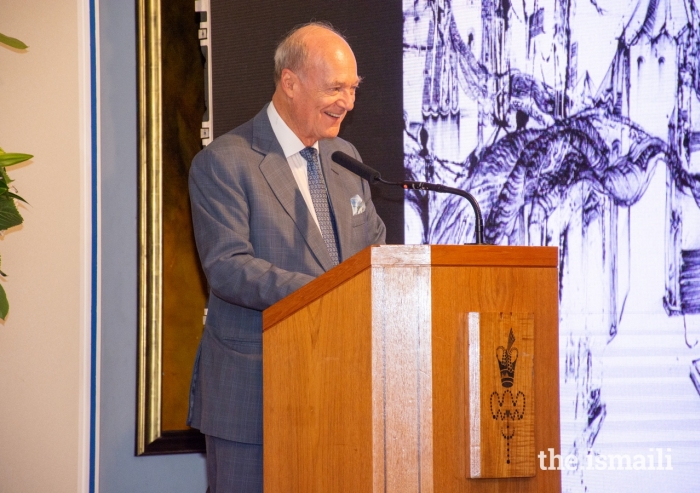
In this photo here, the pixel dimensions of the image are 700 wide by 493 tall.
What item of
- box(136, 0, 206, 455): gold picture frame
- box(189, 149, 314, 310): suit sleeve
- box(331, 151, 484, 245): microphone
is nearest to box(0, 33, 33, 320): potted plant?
box(136, 0, 206, 455): gold picture frame

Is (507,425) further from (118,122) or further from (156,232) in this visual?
(118,122)

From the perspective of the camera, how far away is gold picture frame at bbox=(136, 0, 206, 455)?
3.05 meters

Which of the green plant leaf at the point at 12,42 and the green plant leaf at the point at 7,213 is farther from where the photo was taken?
the green plant leaf at the point at 12,42

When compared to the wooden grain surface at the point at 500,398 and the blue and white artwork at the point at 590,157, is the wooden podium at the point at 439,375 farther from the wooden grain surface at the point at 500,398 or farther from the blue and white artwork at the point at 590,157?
the blue and white artwork at the point at 590,157

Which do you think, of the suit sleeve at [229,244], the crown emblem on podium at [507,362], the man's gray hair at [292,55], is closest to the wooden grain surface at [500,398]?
the crown emblem on podium at [507,362]

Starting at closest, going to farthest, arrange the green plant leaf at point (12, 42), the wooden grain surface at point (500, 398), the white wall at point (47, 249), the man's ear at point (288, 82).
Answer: the wooden grain surface at point (500, 398)
the man's ear at point (288, 82)
the green plant leaf at point (12, 42)
the white wall at point (47, 249)

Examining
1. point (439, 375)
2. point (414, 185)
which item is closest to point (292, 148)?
point (414, 185)

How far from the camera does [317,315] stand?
154cm

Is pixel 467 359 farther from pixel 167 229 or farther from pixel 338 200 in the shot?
pixel 167 229

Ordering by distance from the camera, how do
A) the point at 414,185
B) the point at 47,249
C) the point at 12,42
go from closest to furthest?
the point at 414,185 → the point at 12,42 → the point at 47,249

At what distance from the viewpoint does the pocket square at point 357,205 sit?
2381mm

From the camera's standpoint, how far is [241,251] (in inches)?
78.4

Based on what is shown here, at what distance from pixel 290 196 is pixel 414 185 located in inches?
20.5

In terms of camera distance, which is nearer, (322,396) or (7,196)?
(322,396)
